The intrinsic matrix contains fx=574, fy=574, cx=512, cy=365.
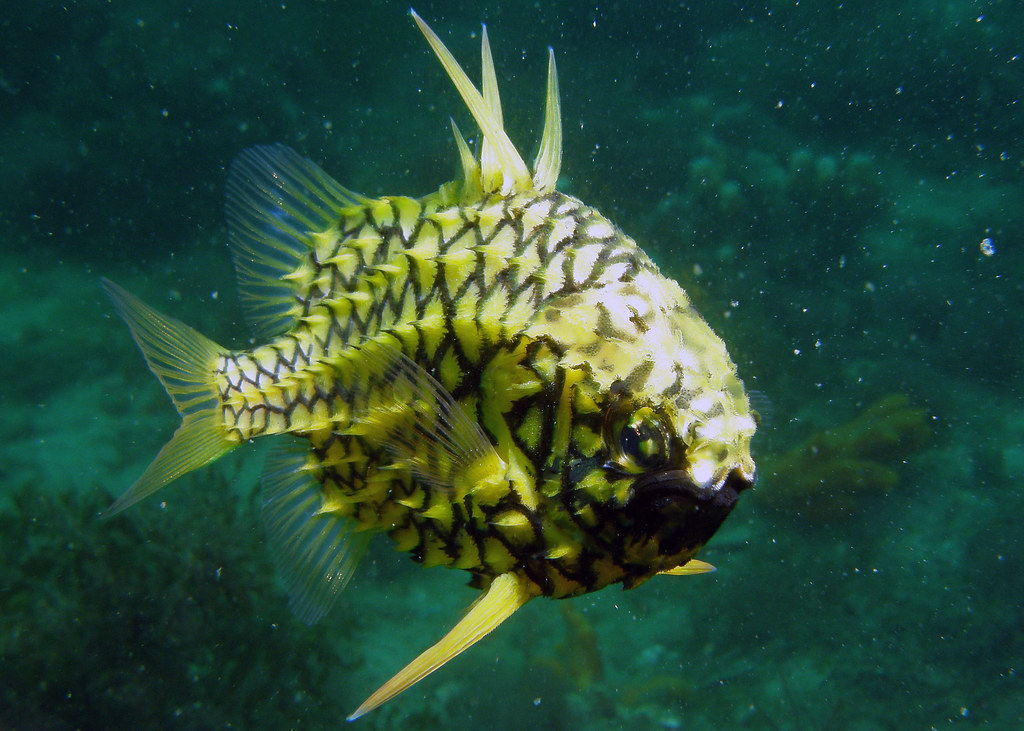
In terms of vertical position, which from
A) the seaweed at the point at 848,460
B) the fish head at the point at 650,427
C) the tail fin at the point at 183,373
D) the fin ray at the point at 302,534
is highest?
the tail fin at the point at 183,373

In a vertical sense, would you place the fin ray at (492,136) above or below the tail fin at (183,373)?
above

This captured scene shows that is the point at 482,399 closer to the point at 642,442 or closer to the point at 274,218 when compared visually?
the point at 642,442

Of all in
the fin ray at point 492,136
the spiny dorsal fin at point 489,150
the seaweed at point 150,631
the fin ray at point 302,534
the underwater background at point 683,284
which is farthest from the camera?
the underwater background at point 683,284

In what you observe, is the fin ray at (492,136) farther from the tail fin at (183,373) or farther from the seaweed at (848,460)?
the seaweed at (848,460)

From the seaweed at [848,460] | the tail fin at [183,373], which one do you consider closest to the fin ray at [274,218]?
the tail fin at [183,373]

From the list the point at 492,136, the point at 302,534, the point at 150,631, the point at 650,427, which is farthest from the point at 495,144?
the point at 150,631

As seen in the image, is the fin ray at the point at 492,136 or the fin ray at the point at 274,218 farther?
the fin ray at the point at 274,218

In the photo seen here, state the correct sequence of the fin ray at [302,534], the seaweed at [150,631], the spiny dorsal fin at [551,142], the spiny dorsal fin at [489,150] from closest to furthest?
the spiny dorsal fin at [489,150] → the spiny dorsal fin at [551,142] → the fin ray at [302,534] → the seaweed at [150,631]

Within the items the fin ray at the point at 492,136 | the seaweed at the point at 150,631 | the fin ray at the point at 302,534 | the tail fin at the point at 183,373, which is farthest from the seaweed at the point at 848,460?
the tail fin at the point at 183,373
